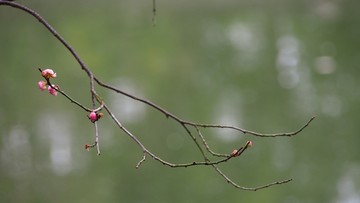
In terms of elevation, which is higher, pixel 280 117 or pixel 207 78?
pixel 207 78

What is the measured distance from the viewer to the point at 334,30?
4.70 meters

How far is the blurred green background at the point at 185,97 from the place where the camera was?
10.1 feet

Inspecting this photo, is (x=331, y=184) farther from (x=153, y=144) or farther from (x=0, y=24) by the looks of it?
(x=0, y=24)

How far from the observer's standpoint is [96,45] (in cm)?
462

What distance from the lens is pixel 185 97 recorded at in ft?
12.7

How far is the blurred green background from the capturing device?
3.08 m

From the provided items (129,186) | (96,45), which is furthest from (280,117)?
(96,45)

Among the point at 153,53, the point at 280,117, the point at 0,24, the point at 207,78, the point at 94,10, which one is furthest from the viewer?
the point at 94,10

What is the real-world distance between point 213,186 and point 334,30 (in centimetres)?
220

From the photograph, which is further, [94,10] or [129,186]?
[94,10]

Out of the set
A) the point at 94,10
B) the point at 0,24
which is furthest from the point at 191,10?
the point at 0,24

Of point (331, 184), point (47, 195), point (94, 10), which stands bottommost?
point (47, 195)

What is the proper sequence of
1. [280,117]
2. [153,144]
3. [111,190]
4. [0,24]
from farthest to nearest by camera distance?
[0,24] < [280,117] < [153,144] < [111,190]

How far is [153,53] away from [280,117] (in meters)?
1.25
